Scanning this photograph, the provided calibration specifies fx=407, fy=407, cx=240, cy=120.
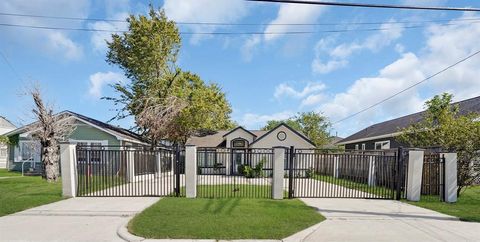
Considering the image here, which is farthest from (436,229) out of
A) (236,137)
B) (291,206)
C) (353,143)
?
(353,143)

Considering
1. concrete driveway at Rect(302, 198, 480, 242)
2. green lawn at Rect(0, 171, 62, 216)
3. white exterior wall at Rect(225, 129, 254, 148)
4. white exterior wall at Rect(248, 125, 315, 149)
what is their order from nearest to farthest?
concrete driveway at Rect(302, 198, 480, 242) < green lawn at Rect(0, 171, 62, 216) < white exterior wall at Rect(248, 125, 315, 149) < white exterior wall at Rect(225, 129, 254, 148)

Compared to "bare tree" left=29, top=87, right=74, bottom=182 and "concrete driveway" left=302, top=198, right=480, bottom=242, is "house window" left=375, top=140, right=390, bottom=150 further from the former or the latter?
"bare tree" left=29, top=87, right=74, bottom=182

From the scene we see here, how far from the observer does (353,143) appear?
121ft

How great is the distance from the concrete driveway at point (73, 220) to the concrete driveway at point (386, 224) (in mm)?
4441

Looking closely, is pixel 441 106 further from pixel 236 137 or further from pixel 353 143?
pixel 353 143

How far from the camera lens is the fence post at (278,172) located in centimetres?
1280

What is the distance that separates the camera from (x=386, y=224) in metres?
9.33

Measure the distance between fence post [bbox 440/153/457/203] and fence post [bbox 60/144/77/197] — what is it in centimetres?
1204

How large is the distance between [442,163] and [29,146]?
24.8 meters

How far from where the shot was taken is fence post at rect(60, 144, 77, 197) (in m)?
12.9

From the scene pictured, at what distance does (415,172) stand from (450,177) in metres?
1.14

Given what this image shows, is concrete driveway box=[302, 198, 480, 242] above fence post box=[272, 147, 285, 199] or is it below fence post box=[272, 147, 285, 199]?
below

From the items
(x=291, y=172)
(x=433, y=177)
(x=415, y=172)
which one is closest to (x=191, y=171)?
(x=291, y=172)

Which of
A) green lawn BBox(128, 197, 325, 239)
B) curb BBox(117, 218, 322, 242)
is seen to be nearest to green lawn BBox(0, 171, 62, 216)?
green lawn BBox(128, 197, 325, 239)
